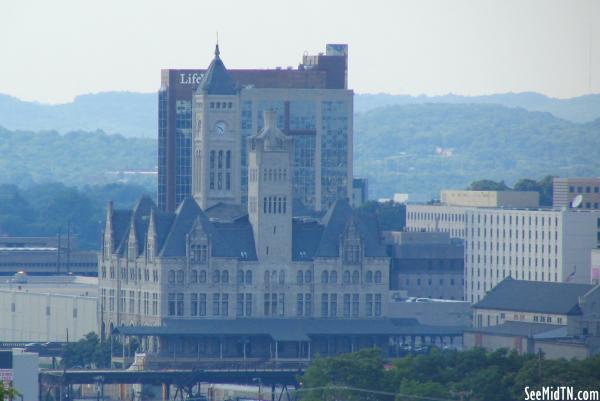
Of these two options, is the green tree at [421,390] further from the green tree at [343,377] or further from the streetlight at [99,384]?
the streetlight at [99,384]

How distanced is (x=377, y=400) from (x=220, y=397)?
20.5 metres

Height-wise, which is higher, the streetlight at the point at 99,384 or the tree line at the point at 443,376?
the tree line at the point at 443,376

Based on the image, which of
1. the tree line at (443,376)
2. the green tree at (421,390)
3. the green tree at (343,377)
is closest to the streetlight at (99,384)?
the tree line at (443,376)

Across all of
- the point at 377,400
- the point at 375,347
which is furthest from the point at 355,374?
the point at 375,347

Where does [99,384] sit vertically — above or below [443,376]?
below

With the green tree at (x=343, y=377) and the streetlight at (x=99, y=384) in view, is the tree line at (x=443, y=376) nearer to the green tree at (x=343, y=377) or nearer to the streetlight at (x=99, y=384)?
the green tree at (x=343, y=377)

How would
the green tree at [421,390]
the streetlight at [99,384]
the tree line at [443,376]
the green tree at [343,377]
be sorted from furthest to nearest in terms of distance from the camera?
the streetlight at [99,384]
the green tree at [343,377]
the tree line at [443,376]
the green tree at [421,390]

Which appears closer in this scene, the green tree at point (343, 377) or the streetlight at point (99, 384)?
the green tree at point (343, 377)

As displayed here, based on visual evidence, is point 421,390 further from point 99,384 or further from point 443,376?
point 99,384

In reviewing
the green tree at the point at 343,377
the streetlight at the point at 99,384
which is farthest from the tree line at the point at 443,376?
the streetlight at the point at 99,384

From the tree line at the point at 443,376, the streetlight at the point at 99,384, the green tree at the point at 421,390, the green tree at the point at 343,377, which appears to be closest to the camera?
the green tree at the point at 421,390

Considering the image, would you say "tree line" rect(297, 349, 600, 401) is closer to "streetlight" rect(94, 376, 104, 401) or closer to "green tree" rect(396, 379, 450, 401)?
"green tree" rect(396, 379, 450, 401)

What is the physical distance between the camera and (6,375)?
171 meters

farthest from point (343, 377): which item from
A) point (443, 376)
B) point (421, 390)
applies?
point (421, 390)
